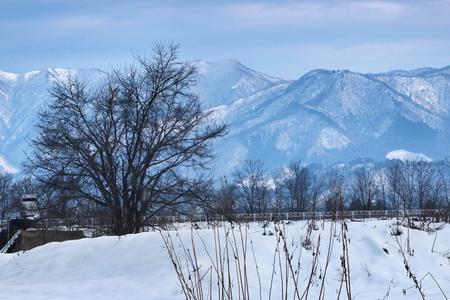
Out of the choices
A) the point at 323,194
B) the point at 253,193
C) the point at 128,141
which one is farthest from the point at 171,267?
the point at 253,193

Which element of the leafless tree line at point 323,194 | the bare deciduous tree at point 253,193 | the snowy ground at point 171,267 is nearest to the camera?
the leafless tree line at point 323,194

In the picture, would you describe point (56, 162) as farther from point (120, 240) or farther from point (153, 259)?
point (153, 259)

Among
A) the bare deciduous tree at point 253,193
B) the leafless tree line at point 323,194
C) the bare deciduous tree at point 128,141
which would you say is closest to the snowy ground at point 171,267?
the leafless tree line at point 323,194

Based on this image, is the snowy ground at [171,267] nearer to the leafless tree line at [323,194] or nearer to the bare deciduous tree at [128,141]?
the leafless tree line at [323,194]

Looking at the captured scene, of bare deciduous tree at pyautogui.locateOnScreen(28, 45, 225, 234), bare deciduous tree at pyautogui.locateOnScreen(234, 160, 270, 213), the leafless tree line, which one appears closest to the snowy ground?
the leafless tree line

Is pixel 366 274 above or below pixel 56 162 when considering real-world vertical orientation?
below

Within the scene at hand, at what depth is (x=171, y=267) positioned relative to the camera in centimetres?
1023

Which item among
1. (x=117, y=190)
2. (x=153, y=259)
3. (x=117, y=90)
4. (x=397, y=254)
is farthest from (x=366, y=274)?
(x=117, y=90)

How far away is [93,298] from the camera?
844 centimetres

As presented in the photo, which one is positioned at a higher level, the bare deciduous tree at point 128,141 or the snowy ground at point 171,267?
the bare deciduous tree at point 128,141

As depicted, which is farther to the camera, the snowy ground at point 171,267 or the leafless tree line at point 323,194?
the snowy ground at point 171,267

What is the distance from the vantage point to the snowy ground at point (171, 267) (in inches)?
359

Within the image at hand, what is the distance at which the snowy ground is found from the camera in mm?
9125

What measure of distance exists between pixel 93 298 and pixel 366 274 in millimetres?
4213
